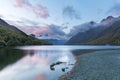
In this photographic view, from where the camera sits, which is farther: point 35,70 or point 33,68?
point 33,68

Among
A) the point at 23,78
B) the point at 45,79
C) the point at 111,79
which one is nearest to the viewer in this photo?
the point at 111,79

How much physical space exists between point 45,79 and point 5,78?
964cm

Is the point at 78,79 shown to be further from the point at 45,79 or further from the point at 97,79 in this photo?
the point at 45,79

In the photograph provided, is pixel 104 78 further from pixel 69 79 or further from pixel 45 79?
pixel 45 79

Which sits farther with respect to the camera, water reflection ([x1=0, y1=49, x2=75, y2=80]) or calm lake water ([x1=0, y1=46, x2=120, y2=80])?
calm lake water ([x1=0, y1=46, x2=120, y2=80])

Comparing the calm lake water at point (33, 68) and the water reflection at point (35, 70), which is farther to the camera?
the calm lake water at point (33, 68)

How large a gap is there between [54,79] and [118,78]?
1309 cm

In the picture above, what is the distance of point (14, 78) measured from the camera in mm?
44562

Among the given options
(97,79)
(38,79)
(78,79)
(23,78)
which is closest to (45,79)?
(38,79)

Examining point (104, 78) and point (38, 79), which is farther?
point (38, 79)

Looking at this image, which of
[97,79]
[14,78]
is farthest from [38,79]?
A: [97,79]

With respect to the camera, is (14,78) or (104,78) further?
(14,78)

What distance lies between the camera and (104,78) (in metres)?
36.3

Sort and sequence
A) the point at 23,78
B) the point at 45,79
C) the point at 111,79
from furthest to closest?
the point at 23,78
the point at 45,79
the point at 111,79
